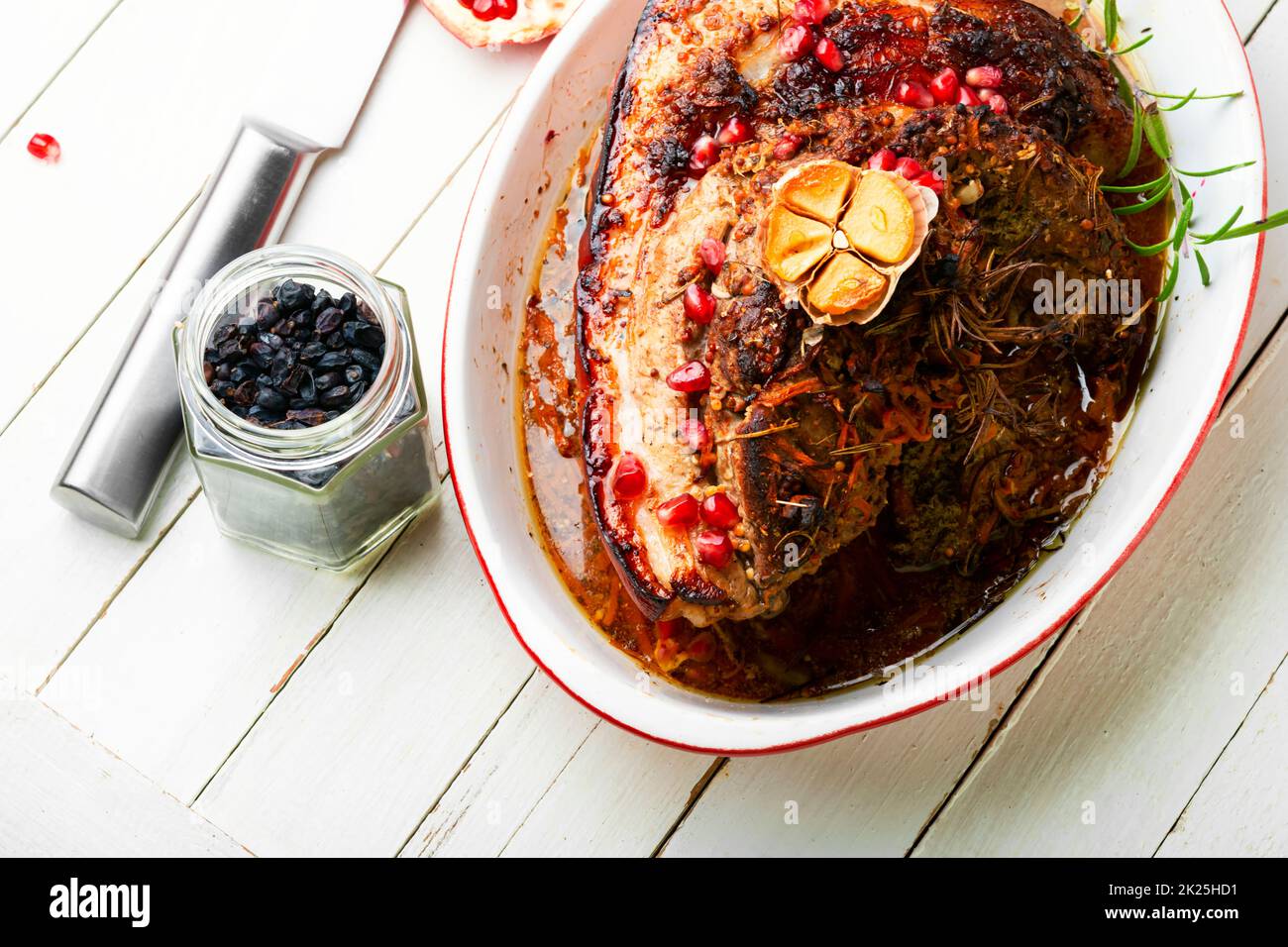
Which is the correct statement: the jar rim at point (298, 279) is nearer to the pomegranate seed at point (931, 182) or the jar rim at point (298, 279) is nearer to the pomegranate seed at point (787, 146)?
the pomegranate seed at point (787, 146)

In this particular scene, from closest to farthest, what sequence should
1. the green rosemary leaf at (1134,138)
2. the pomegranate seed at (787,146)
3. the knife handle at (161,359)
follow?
the pomegranate seed at (787,146) < the green rosemary leaf at (1134,138) < the knife handle at (161,359)

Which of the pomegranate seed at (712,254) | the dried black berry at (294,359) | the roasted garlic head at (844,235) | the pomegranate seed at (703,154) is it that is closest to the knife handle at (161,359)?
the dried black berry at (294,359)

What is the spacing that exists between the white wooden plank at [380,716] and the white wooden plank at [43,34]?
2153 mm

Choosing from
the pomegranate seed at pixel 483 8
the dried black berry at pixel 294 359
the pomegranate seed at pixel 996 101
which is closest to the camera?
the dried black berry at pixel 294 359

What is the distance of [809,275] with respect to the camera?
9.78 ft

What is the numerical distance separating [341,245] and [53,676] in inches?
67.8

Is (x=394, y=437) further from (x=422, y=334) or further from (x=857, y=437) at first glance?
(x=857, y=437)

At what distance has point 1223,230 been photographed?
11.1ft

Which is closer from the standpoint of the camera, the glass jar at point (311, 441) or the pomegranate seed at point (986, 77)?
the glass jar at point (311, 441)

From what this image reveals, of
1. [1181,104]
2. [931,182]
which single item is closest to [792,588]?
[931,182]

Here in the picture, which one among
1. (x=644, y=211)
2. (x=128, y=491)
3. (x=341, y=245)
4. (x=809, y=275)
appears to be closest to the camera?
(x=809, y=275)

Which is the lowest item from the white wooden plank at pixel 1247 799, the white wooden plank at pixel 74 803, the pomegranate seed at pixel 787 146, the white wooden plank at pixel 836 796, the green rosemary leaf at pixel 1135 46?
the white wooden plank at pixel 74 803

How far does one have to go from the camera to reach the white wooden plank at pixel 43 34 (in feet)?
13.6

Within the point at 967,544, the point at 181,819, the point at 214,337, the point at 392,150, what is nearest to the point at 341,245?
the point at 392,150
